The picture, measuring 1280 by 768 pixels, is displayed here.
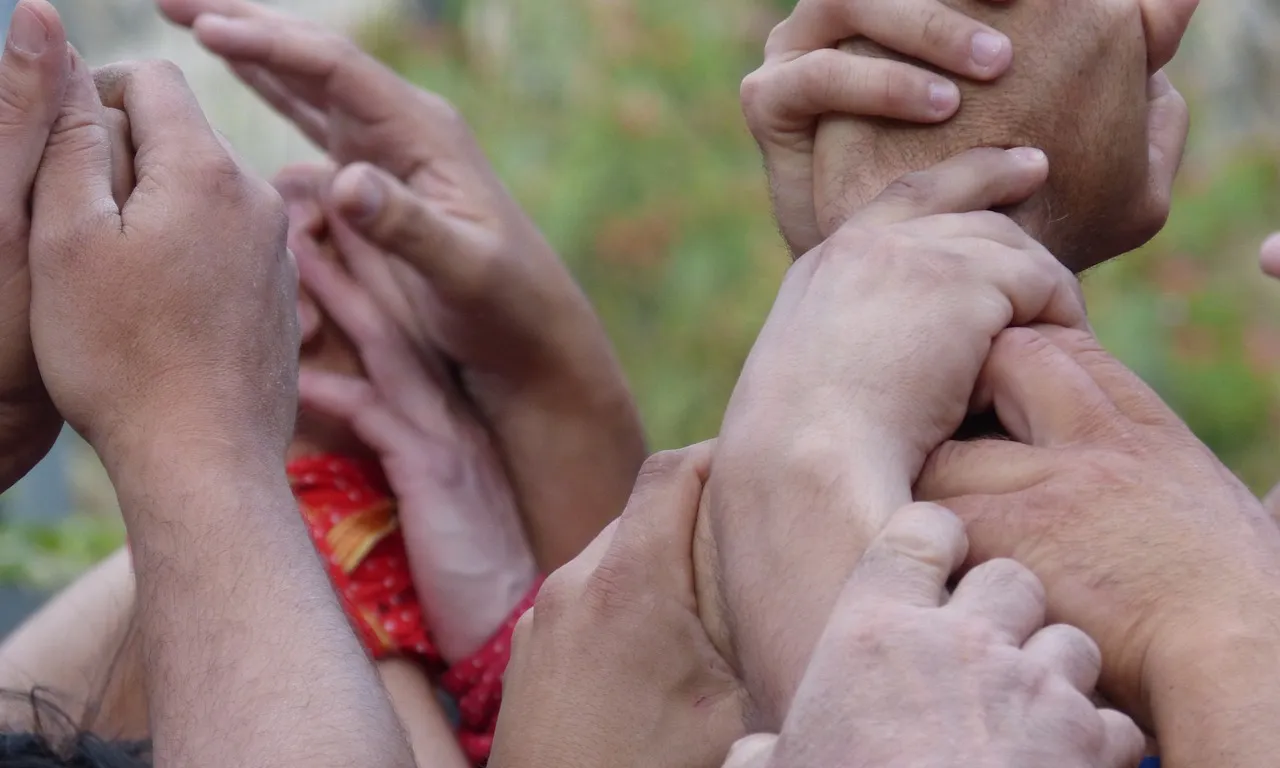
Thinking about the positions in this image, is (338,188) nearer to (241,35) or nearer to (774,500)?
(241,35)

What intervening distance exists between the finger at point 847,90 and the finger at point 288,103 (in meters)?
0.67

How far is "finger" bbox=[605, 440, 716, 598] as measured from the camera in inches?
41.6

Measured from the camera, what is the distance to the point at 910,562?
2.64 feet

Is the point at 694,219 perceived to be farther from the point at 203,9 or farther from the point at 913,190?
the point at 913,190

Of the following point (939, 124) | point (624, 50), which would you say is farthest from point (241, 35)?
point (624, 50)

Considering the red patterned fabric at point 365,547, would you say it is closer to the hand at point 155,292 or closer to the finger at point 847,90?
the hand at point 155,292

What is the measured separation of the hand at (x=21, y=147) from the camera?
3.32ft

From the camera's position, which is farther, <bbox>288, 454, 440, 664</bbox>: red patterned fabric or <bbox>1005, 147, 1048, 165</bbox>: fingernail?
<bbox>288, 454, 440, 664</bbox>: red patterned fabric

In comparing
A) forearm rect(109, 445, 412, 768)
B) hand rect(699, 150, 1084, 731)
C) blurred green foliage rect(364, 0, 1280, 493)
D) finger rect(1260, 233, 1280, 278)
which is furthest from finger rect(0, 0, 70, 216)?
blurred green foliage rect(364, 0, 1280, 493)

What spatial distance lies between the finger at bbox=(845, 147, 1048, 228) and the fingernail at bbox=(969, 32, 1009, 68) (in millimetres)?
66

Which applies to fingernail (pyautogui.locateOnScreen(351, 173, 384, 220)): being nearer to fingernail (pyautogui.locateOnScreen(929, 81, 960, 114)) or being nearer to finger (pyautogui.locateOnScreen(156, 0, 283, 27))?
finger (pyautogui.locateOnScreen(156, 0, 283, 27))

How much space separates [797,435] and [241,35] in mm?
860

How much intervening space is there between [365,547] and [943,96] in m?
0.77

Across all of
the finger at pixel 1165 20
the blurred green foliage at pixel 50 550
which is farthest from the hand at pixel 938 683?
the blurred green foliage at pixel 50 550
